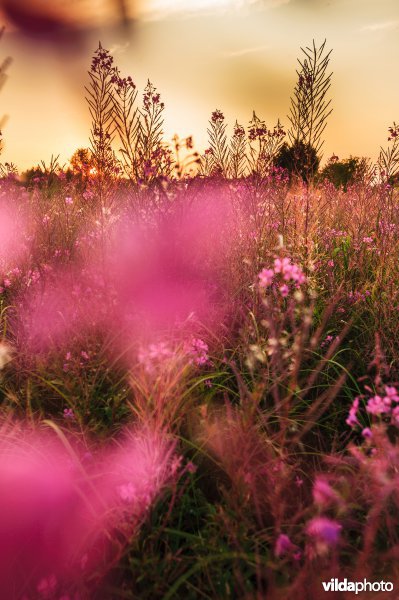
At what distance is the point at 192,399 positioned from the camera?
5.75 feet

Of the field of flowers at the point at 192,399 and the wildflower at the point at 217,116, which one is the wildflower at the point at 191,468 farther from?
the wildflower at the point at 217,116

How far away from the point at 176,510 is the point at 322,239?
10.2 feet

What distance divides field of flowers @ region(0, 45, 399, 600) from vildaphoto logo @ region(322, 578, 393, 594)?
2cm

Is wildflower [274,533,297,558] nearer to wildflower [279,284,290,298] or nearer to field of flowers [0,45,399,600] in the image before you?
field of flowers [0,45,399,600]

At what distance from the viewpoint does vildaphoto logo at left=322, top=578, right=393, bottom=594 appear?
3.71 feet

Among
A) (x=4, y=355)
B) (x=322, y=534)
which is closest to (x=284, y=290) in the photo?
(x=322, y=534)

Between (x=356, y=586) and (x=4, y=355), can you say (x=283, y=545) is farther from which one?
(x=4, y=355)

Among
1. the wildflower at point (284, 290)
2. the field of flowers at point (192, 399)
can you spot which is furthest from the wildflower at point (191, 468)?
the wildflower at point (284, 290)

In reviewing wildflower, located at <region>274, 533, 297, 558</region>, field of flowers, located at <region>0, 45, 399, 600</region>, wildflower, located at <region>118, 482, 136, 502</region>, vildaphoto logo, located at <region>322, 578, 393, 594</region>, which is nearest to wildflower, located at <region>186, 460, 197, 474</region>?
field of flowers, located at <region>0, 45, 399, 600</region>

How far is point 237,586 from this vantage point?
4.08 feet

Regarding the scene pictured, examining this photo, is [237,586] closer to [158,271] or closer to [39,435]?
[39,435]

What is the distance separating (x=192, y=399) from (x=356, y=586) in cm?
84

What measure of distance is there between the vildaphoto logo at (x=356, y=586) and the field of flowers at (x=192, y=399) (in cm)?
2

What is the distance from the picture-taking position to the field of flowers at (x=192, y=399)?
1.26 meters
